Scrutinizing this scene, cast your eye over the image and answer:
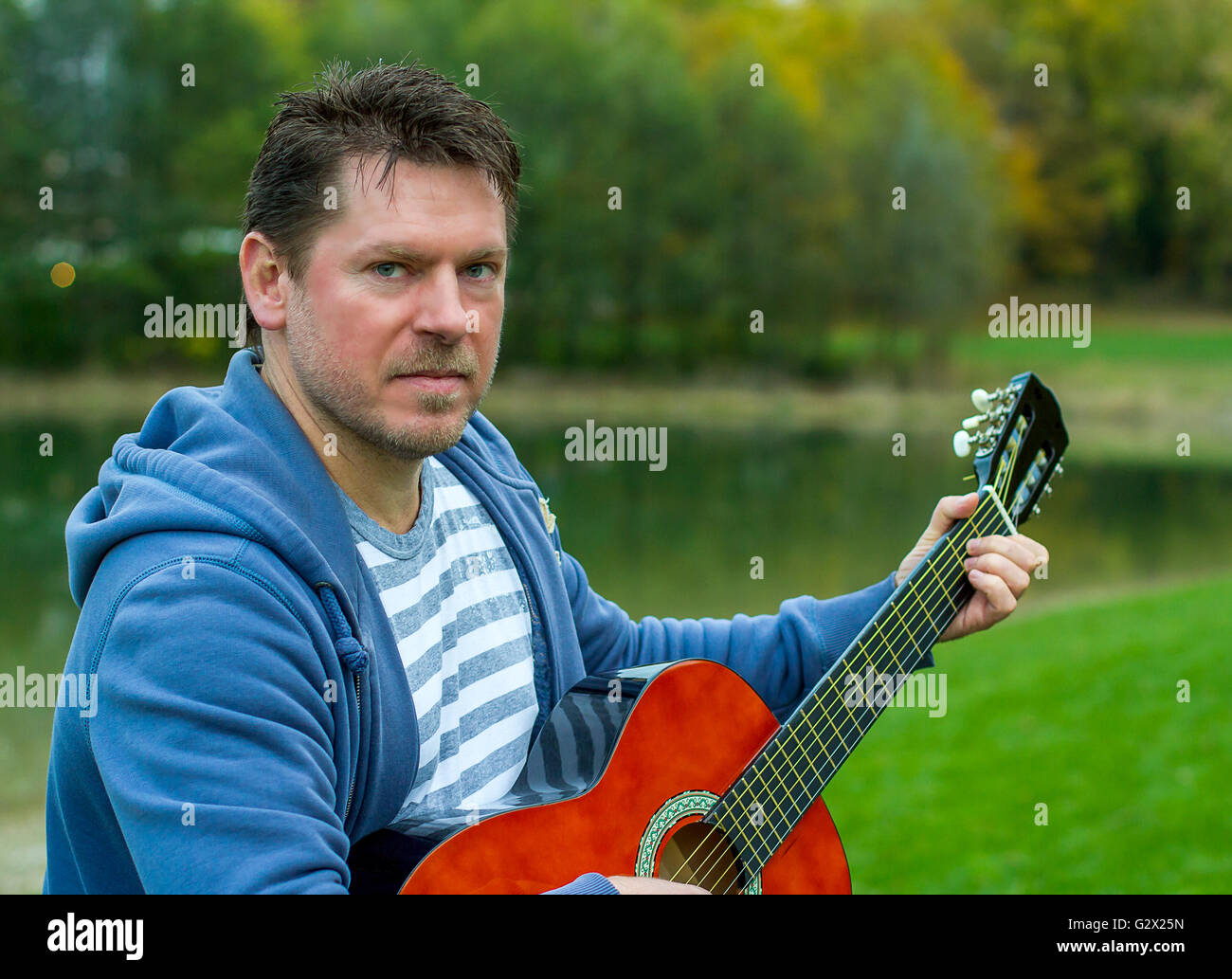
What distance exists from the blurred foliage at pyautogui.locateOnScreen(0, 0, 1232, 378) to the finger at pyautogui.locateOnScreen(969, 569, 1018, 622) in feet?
77.1

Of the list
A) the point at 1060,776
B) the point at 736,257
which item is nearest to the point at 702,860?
the point at 1060,776

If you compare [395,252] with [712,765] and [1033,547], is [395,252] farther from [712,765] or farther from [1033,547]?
[1033,547]

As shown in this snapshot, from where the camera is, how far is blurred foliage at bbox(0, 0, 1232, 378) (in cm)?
2648

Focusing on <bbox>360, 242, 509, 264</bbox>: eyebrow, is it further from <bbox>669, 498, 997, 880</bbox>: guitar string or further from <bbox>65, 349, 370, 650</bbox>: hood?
<bbox>669, 498, 997, 880</bbox>: guitar string

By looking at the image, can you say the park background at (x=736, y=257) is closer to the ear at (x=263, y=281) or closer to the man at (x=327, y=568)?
the man at (x=327, y=568)

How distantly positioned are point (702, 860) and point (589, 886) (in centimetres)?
42

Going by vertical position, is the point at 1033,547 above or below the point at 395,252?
below

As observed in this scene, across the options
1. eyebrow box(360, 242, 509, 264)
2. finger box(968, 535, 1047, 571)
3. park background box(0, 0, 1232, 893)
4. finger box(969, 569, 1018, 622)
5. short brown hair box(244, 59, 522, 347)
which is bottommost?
finger box(969, 569, 1018, 622)

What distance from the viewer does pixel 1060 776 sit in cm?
531

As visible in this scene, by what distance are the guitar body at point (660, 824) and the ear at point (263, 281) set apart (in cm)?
72

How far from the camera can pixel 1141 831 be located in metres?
4.66

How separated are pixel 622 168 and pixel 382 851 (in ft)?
96.4

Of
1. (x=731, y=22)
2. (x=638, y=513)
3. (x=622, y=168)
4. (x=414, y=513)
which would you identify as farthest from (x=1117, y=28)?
(x=414, y=513)

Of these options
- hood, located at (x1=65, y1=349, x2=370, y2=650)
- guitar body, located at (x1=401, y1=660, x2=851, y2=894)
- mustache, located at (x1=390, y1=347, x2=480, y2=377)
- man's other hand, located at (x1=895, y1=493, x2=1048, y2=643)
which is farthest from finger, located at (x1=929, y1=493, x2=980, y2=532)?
hood, located at (x1=65, y1=349, x2=370, y2=650)
